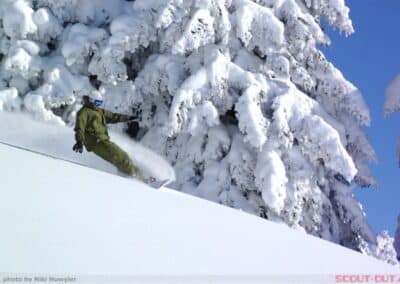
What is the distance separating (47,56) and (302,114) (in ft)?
16.3

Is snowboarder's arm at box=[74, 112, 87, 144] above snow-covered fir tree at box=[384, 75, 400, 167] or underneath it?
above

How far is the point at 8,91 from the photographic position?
12.0m

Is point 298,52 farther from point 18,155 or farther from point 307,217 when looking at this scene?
point 18,155

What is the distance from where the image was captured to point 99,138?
504 centimetres

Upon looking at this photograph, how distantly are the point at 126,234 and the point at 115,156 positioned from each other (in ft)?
6.61

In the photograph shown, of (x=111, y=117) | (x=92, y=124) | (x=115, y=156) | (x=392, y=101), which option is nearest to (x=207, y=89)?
(x=111, y=117)

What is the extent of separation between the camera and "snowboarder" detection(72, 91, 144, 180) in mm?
4283

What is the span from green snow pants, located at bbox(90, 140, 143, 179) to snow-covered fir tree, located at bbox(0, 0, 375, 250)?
687 centimetres

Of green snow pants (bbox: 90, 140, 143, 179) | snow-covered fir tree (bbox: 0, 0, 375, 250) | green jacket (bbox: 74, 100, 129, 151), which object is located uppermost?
green snow pants (bbox: 90, 140, 143, 179)

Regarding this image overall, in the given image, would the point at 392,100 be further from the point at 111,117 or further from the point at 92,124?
the point at 92,124

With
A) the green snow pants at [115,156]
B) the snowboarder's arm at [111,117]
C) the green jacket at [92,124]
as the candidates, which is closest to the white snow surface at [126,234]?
the green snow pants at [115,156]

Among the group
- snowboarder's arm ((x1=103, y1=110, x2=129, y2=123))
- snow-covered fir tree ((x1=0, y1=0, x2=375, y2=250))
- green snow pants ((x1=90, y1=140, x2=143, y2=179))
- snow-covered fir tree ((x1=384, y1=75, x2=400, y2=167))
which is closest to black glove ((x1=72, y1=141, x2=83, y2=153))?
green snow pants ((x1=90, y1=140, x2=143, y2=179))

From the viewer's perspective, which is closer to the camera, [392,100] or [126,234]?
[126,234]

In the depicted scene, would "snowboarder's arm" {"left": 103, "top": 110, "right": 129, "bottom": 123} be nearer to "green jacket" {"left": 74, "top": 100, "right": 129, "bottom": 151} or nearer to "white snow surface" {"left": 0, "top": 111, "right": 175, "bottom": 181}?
"green jacket" {"left": 74, "top": 100, "right": 129, "bottom": 151}
